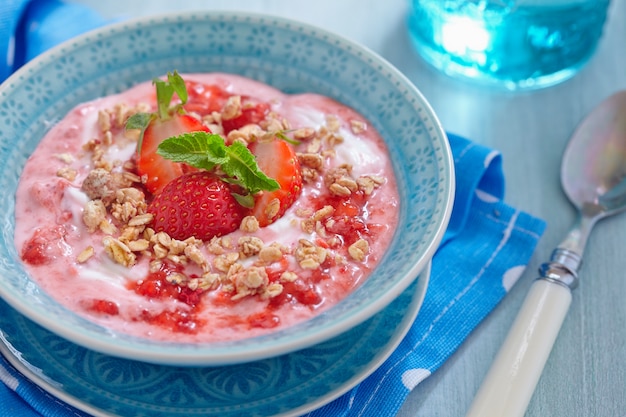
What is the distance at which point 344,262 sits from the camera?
167 cm

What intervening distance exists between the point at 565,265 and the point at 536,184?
443mm

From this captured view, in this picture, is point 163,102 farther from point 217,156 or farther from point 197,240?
point 197,240

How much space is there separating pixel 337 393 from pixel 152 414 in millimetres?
365

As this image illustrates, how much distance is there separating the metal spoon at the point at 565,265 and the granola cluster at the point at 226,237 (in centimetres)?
39

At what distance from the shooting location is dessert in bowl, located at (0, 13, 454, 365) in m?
1.54

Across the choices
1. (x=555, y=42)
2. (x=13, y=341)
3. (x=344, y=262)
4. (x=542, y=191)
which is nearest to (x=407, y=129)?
(x=344, y=262)

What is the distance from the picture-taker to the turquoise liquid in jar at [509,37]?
2.27 m

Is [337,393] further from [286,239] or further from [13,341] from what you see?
[13,341]

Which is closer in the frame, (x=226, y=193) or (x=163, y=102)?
(x=226, y=193)

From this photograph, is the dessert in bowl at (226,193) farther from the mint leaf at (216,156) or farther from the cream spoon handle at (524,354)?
the cream spoon handle at (524,354)

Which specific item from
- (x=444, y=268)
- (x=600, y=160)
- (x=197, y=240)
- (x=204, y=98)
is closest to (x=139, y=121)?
(x=204, y=98)

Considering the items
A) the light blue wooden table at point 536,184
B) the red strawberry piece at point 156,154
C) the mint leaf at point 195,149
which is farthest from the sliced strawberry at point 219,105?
the light blue wooden table at point 536,184

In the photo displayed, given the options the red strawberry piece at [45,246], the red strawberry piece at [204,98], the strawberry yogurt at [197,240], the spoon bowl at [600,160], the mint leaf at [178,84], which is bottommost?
the red strawberry piece at [45,246]

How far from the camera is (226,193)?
68.1 inches
